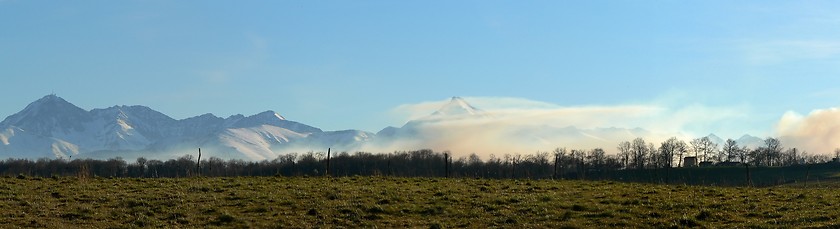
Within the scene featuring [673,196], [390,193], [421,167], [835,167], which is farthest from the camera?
[421,167]

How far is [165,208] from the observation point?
3744 centimetres

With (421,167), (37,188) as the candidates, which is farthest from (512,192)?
(421,167)

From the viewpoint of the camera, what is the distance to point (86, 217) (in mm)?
35562

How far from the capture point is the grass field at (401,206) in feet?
109

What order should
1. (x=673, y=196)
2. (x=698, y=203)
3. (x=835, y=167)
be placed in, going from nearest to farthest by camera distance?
(x=698, y=203), (x=673, y=196), (x=835, y=167)

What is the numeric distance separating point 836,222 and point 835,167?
5594 inches

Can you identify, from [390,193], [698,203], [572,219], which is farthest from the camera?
[390,193]

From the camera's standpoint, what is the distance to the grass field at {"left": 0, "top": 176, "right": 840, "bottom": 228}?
33.1 metres

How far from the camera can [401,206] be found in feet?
123

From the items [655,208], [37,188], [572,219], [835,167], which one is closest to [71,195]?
[37,188]

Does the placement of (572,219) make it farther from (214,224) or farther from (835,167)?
(835,167)

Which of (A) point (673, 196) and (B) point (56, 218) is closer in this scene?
(B) point (56, 218)

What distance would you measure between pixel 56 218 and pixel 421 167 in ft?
504

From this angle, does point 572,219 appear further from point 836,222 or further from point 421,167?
point 421,167
